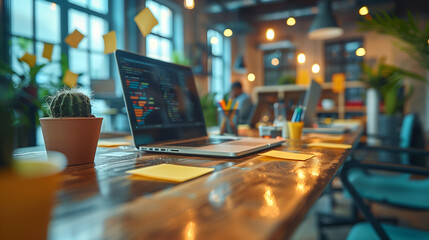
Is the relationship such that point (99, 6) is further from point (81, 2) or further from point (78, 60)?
point (78, 60)

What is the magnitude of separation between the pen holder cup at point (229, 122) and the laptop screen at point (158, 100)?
169mm

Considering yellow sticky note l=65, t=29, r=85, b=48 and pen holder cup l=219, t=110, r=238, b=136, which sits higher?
yellow sticky note l=65, t=29, r=85, b=48

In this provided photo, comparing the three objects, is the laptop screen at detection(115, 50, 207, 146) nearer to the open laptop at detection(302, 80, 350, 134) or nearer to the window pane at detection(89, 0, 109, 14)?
the open laptop at detection(302, 80, 350, 134)

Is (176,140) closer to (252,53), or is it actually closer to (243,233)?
(243,233)

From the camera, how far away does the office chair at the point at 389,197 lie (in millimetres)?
892

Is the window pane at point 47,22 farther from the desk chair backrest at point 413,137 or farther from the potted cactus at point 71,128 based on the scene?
the desk chair backrest at point 413,137

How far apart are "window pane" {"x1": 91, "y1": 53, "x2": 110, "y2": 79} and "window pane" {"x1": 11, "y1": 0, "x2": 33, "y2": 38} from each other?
3.41ft

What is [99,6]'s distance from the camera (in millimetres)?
4945

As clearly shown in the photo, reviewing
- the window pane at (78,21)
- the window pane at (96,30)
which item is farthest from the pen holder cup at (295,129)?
the window pane at (96,30)

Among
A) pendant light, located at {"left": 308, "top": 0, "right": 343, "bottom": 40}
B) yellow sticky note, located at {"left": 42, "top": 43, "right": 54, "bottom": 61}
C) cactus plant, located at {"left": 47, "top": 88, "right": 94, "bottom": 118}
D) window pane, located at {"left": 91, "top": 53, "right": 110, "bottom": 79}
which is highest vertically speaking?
pendant light, located at {"left": 308, "top": 0, "right": 343, "bottom": 40}

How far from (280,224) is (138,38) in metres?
5.34

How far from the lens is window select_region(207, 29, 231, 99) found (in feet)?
25.0

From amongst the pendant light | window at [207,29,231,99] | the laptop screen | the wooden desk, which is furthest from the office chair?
window at [207,29,231,99]

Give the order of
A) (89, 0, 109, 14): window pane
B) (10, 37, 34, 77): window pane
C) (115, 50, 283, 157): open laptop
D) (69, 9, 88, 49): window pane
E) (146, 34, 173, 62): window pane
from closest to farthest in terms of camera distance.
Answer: (115, 50, 283, 157): open laptop
(10, 37, 34, 77): window pane
(69, 9, 88, 49): window pane
(89, 0, 109, 14): window pane
(146, 34, 173, 62): window pane
